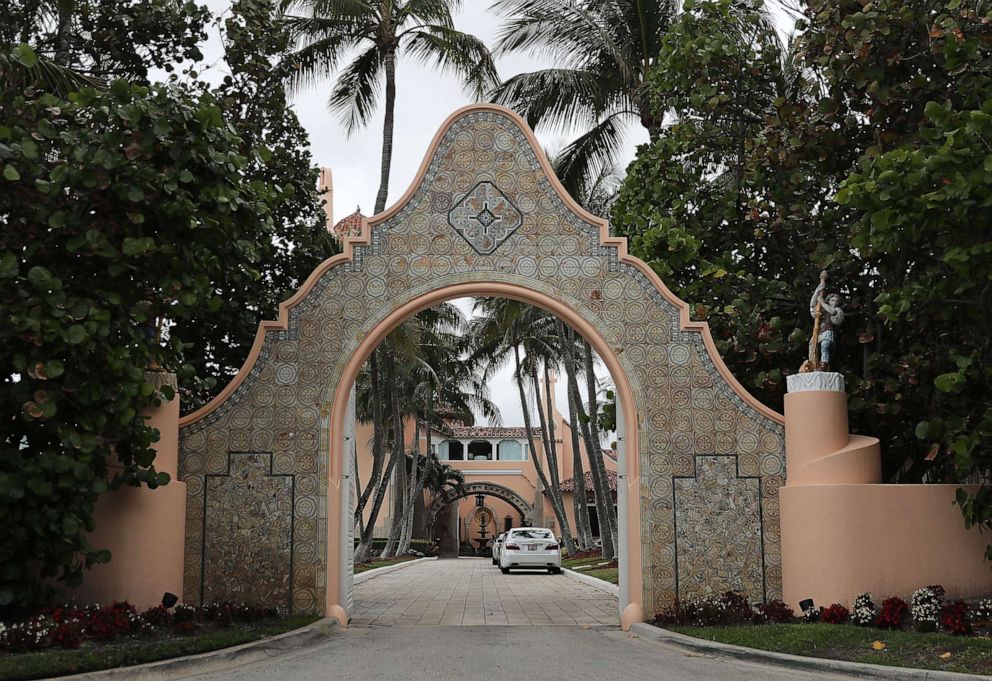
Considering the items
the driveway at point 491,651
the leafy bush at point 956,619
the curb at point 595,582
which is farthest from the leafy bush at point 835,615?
the curb at point 595,582

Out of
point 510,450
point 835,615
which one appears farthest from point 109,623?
point 510,450

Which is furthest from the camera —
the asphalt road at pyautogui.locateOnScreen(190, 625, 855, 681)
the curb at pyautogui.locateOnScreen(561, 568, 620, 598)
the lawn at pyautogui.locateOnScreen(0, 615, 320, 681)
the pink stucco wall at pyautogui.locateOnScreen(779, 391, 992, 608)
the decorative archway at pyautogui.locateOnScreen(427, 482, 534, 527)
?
the decorative archway at pyautogui.locateOnScreen(427, 482, 534, 527)

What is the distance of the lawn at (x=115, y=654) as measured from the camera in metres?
7.84

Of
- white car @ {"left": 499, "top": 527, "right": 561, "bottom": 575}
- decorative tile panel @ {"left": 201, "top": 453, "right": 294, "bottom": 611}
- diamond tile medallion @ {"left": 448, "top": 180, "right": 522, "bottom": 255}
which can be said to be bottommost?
white car @ {"left": 499, "top": 527, "right": 561, "bottom": 575}

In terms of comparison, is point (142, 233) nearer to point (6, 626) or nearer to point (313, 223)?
point (6, 626)

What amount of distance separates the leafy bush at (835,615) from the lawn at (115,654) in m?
5.90

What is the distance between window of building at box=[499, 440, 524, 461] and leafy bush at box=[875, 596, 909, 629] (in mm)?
39839

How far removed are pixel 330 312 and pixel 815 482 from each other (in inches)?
245

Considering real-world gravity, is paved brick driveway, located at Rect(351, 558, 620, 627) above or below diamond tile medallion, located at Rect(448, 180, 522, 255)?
below

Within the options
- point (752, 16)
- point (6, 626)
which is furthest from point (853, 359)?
point (6, 626)

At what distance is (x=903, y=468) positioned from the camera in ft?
43.9

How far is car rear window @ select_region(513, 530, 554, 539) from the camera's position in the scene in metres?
27.0

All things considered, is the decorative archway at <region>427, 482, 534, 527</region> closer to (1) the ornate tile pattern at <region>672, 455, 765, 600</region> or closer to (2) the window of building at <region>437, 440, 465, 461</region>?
(2) the window of building at <region>437, 440, 465, 461</region>


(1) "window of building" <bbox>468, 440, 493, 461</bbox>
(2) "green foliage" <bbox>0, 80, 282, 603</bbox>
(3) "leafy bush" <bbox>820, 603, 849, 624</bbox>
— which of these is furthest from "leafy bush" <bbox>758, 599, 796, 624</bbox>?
(1) "window of building" <bbox>468, 440, 493, 461</bbox>
